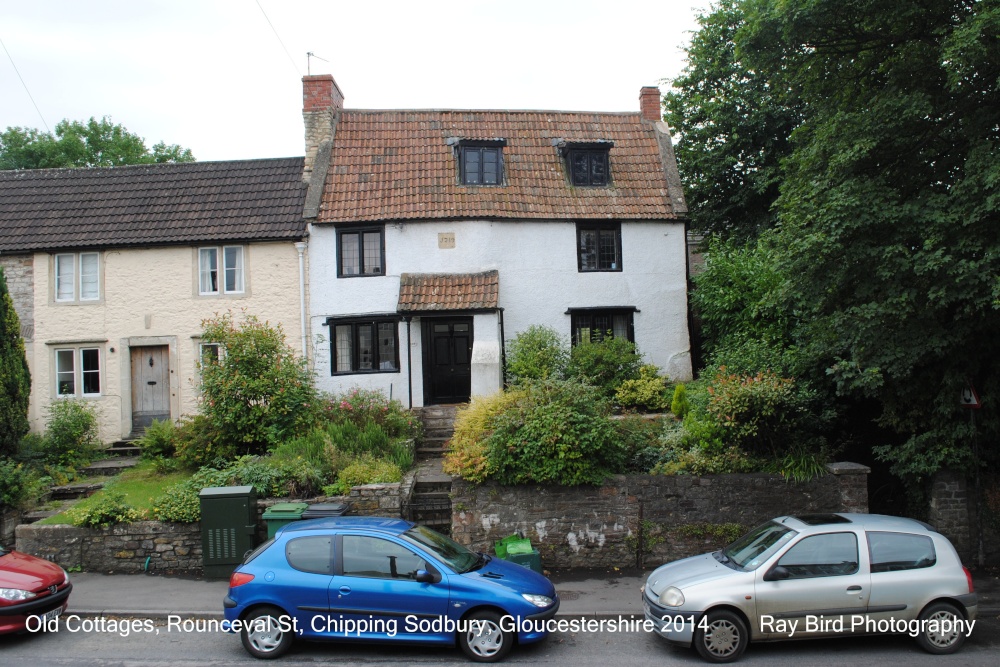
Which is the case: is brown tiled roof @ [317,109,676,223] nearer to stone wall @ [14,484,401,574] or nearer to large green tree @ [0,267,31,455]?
large green tree @ [0,267,31,455]

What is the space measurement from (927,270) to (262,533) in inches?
420

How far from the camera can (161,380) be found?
19.1 metres

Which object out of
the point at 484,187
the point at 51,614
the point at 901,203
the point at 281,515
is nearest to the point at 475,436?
the point at 281,515

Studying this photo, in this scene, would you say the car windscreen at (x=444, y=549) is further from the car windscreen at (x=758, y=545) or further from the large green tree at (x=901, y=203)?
the large green tree at (x=901, y=203)

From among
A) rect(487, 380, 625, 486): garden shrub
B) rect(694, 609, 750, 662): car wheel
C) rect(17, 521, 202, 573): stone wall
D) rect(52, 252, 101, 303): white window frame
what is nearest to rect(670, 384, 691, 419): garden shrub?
rect(487, 380, 625, 486): garden shrub

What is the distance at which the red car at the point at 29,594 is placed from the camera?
8.98 m

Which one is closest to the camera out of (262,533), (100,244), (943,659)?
(943,659)

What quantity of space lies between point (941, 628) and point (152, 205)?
1981 cm

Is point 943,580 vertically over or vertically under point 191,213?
under

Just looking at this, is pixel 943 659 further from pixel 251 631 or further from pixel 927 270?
pixel 251 631

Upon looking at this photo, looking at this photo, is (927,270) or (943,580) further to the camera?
(927,270)

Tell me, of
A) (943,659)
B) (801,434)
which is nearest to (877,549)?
(943,659)

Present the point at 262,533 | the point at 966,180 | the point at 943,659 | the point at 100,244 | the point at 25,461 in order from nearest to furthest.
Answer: the point at 943,659, the point at 966,180, the point at 262,533, the point at 25,461, the point at 100,244

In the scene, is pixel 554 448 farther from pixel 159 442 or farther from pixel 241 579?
pixel 159 442
